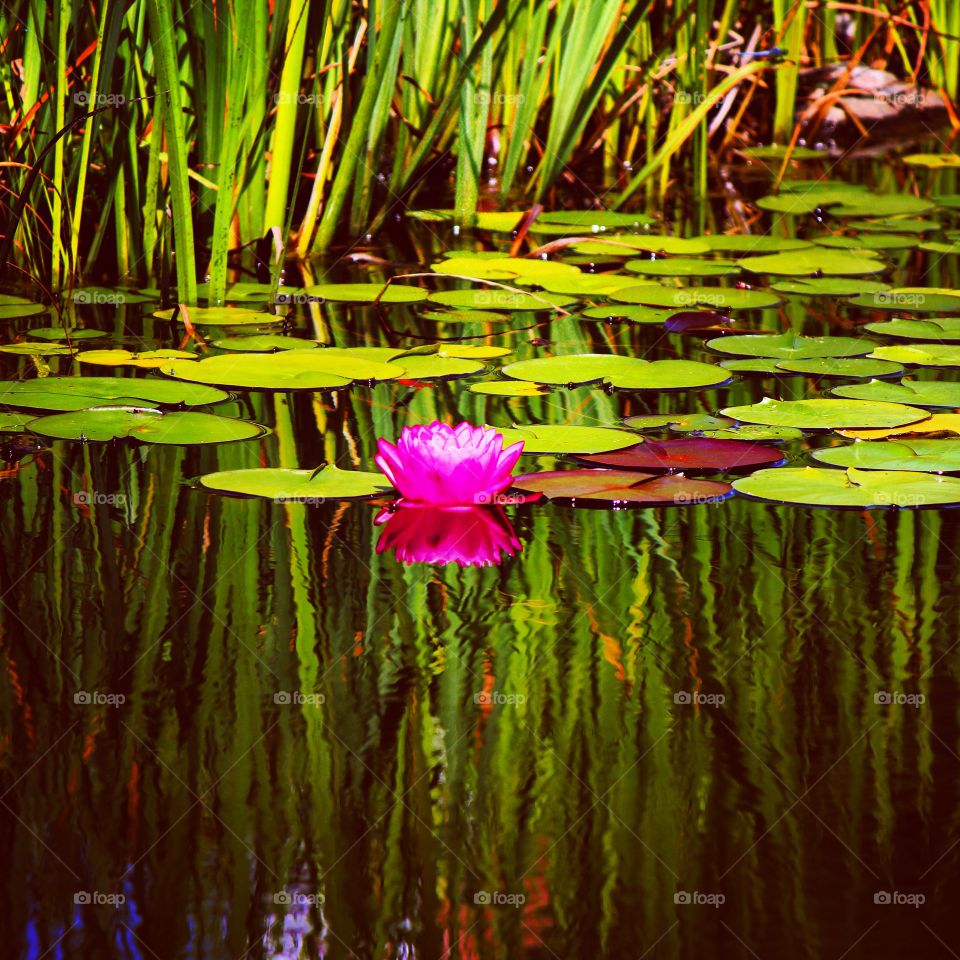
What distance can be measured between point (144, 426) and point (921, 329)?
158cm

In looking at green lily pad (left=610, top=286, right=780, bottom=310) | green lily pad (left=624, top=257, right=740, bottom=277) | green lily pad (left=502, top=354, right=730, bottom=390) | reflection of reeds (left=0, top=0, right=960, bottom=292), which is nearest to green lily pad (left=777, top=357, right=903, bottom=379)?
green lily pad (left=502, top=354, right=730, bottom=390)

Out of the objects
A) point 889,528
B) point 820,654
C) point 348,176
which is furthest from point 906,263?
point 820,654

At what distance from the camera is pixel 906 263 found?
150 inches

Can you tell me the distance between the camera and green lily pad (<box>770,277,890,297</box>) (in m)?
3.41

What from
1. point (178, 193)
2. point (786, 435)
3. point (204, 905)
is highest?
point (178, 193)

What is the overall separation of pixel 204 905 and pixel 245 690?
1.23 ft

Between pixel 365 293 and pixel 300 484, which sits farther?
pixel 365 293

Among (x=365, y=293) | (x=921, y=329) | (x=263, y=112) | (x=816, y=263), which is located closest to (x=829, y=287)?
(x=816, y=263)

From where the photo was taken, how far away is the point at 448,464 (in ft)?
6.33

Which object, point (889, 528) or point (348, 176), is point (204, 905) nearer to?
point (889, 528)

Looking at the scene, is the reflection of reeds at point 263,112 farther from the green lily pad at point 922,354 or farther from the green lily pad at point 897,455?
the green lily pad at point 897,455

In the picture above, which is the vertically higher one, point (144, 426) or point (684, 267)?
point (684, 267)

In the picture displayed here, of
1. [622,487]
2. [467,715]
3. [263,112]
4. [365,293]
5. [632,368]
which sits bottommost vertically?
[467,715]

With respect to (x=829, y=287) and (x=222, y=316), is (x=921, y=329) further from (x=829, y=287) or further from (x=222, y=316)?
(x=222, y=316)
